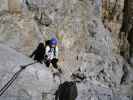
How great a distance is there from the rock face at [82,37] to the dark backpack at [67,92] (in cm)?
80

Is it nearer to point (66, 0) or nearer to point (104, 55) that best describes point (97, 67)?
point (104, 55)

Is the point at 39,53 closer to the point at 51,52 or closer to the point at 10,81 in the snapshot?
the point at 51,52

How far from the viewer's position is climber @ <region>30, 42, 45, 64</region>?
14.7 metres

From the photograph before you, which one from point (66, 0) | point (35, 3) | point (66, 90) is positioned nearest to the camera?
point (66, 90)

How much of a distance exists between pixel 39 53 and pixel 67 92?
3.64 meters

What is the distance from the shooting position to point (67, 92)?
38.3 feet

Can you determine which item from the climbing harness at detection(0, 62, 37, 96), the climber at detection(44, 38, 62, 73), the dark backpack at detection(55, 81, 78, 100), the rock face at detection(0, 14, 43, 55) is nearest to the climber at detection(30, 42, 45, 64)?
the rock face at detection(0, 14, 43, 55)

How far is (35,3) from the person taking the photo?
15734 mm

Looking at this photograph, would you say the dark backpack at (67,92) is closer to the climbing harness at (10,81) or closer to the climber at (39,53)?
the climbing harness at (10,81)

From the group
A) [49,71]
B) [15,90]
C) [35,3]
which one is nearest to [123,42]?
[35,3]

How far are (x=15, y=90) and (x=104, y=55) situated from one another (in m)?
6.65

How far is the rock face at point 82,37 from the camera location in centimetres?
1473

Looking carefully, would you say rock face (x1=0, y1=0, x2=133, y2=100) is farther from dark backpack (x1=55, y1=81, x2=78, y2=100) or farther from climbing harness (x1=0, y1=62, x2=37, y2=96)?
dark backpack (x1=55, y1=81, x2=78, y2=100)

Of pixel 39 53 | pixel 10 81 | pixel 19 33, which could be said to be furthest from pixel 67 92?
pixel 19 33
